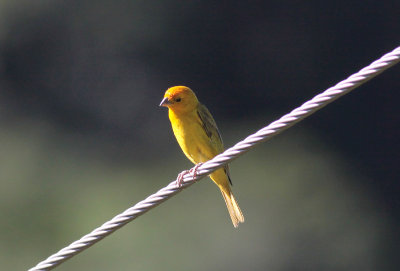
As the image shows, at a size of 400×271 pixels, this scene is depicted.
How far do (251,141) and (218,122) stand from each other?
19.9 metres

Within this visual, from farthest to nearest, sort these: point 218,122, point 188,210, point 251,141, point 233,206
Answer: point 218,122 < point 188,210 < point 233,206 < point 251,141

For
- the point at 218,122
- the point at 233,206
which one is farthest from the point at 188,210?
the point at 233,206

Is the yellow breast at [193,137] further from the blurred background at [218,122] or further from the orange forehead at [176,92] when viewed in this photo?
the blurred background at [218,122]

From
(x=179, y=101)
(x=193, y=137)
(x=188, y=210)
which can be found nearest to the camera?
(x=193, y=137)

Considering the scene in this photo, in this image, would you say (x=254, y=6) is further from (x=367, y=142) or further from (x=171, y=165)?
(x=171, y=165)

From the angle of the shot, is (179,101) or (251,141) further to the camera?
(179,101)

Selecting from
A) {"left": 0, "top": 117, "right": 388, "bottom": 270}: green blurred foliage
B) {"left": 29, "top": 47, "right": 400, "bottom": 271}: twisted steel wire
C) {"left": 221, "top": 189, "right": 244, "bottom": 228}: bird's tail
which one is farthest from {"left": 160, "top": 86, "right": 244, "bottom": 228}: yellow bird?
{"left": 0, "top": 117, "right": 388, "bottom": 270}: green blurred foliage

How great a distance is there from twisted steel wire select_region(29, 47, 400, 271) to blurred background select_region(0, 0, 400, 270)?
1475 centimetres

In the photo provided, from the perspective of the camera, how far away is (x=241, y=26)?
1142 inches

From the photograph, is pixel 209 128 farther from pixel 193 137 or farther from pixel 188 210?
pixel 188 210

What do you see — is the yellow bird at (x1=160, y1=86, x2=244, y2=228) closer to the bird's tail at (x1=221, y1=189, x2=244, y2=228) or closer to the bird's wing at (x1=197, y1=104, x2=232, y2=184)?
the bird's wing at (x1=197, y1=104, x2=232, y2=184)

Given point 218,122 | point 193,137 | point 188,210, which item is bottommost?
point 193,137

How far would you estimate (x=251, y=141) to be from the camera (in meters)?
4.84

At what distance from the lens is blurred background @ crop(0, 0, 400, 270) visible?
71.5 ft
